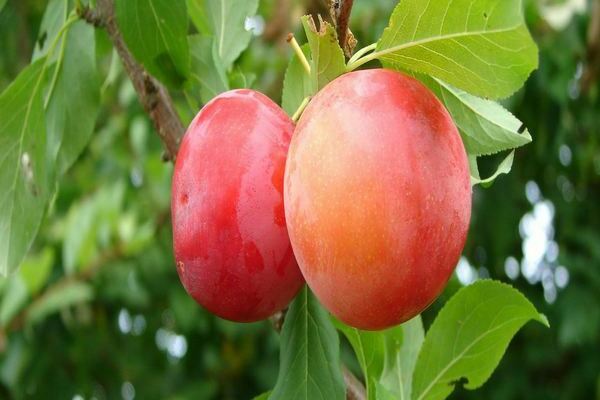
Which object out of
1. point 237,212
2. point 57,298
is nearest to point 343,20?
point 237,212

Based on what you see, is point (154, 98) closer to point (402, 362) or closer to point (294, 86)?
point (294, 86)

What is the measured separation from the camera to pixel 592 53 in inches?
83.2

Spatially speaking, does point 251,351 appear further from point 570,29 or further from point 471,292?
point 471,292

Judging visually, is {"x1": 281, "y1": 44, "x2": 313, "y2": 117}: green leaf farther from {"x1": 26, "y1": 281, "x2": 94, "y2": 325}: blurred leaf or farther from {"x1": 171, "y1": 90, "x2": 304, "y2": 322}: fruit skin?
{"x1": 26, "y1": 281, "x2": 94, "y2": 325}: blurred leaf

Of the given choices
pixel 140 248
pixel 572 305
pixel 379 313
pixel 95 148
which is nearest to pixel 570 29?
pixel 572 305

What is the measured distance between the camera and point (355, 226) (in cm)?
57

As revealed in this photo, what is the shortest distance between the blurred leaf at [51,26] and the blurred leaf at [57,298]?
29.9 inches

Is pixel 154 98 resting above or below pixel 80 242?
above

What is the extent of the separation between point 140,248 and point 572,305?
1006 millimetres

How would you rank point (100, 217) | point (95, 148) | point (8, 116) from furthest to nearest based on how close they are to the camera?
point (95, 148), point (100, 217), point (8, 116)

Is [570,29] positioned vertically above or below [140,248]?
below

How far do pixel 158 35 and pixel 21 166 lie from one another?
213mm

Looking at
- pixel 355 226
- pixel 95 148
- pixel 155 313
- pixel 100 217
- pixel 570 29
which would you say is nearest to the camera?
pixel 355 226

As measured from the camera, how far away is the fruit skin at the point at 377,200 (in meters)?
0.57
